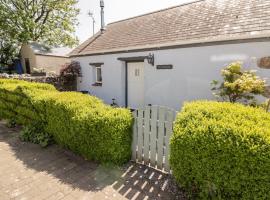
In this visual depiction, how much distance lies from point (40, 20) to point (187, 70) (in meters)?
25.5

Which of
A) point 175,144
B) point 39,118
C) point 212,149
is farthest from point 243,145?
point 39,118

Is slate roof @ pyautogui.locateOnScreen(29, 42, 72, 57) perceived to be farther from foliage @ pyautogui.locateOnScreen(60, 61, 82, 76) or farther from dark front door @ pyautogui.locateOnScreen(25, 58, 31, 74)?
foliage @ pyautogui.locateOnScreen(60, 61, 82, 76)

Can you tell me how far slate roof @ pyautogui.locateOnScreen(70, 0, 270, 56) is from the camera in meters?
7.00

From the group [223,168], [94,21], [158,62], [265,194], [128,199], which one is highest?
[94,21]

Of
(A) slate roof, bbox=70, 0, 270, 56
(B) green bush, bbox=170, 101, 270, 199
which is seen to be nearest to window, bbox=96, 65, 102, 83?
(A) slate roof, bbox=70, 0, 270, 56

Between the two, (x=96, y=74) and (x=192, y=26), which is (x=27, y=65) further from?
(x=192, y=26)

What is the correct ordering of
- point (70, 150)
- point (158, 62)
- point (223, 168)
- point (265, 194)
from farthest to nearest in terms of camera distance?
point (158, 62)
point (70, 150)
point (223, 168)
point (265, 194)

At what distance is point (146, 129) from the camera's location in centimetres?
439

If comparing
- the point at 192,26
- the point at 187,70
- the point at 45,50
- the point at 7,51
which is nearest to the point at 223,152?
the point at 187,70

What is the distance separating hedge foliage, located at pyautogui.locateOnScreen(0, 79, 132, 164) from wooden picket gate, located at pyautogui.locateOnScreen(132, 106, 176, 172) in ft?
0.68

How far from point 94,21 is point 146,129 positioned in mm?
42040

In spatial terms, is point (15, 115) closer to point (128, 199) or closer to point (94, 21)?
point (128, 199)

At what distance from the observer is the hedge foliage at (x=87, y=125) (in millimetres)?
4277

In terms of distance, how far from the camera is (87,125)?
4.42 meters
